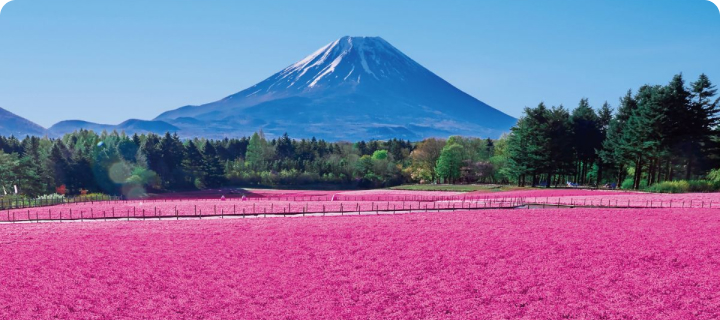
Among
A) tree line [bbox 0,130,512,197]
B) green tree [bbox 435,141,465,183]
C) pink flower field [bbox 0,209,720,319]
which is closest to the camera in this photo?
pink flower field [bbox 0,209,720,319]

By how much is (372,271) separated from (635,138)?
59.4 meters

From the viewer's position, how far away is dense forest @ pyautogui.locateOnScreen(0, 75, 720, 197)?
7225cm

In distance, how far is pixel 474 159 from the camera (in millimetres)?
128750

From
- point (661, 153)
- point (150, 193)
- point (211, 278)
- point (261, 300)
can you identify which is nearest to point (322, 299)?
point (261, 300)

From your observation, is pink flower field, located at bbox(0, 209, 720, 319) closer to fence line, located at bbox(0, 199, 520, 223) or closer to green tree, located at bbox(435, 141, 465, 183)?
fence line, located at bbox(0, 199, 520, 223)

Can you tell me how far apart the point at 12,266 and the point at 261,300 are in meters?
10.4

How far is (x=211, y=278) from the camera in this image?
23984 mm

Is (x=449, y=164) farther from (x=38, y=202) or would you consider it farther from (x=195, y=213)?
(x=195, y=213)

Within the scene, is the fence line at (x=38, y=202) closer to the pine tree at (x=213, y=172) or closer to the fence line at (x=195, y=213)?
the fence line at (x=195, y=213)

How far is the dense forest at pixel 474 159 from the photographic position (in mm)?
72250

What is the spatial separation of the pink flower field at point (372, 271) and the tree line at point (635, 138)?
131 ft

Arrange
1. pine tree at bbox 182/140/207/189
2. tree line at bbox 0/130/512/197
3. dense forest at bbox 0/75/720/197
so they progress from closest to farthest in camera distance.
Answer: dense forest at bbox 0/75/720/197 → tree line at bbox 0/130/512/197 → pine tree at bbox 182/140/207/189

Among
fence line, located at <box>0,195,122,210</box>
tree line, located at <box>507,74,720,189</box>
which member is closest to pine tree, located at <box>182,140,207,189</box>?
fence line, located at <box>0,195,122,210</box>

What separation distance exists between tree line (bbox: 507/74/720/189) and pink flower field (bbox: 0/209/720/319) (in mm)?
39911
